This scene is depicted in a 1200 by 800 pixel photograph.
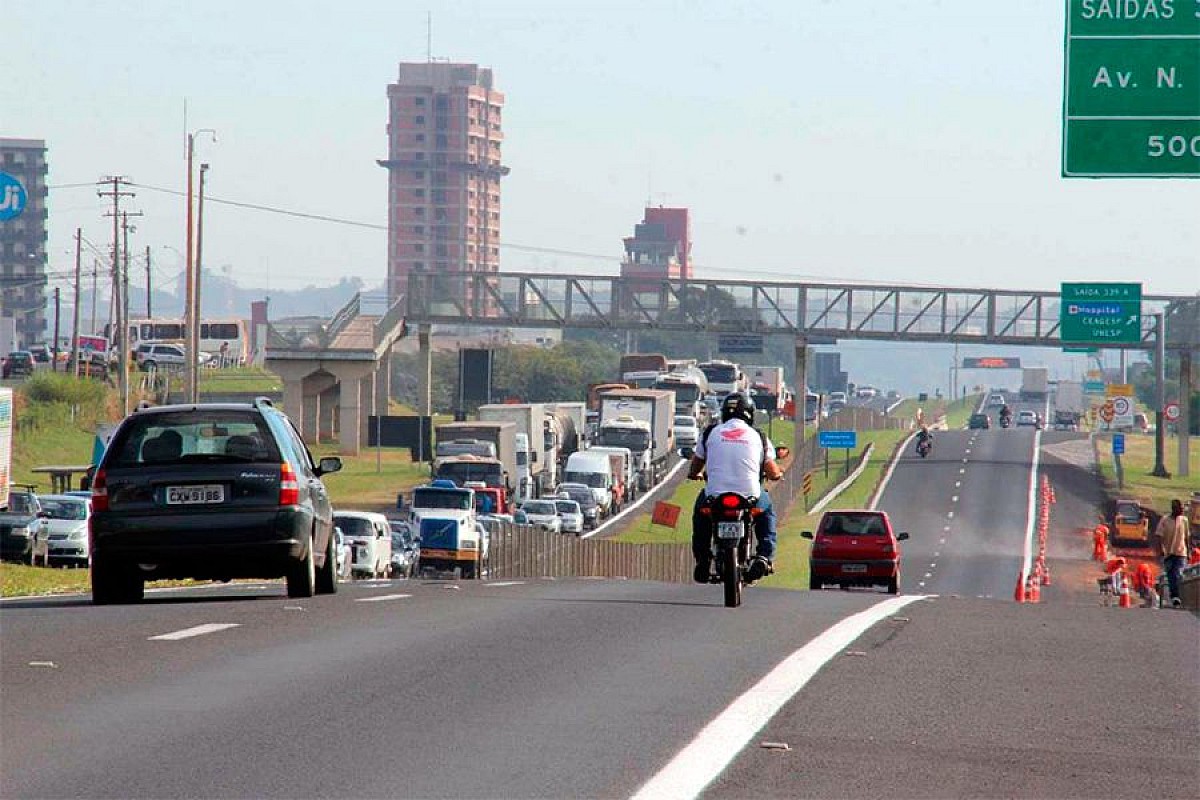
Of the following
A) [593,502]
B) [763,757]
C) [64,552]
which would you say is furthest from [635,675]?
[593,502]

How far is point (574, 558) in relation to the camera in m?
49.6

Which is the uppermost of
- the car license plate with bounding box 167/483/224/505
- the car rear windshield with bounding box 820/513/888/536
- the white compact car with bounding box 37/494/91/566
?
the car license plate with bounding box 167/483/224/505

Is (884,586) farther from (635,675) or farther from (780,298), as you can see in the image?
(780,298)

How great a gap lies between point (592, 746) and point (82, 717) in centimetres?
247

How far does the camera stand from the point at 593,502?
251 feet

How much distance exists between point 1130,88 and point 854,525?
11.4 meters

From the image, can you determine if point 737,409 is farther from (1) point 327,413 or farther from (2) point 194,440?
(1) point 327,413

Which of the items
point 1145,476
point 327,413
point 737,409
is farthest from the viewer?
point 327,413

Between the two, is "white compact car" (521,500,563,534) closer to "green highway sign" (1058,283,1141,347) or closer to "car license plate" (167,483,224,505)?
"green highway sign" (1058,283,1141,347)

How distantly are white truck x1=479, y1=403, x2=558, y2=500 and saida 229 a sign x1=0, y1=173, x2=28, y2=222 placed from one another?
136 ft

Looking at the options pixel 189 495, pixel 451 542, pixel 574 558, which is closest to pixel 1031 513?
pixel 574 558

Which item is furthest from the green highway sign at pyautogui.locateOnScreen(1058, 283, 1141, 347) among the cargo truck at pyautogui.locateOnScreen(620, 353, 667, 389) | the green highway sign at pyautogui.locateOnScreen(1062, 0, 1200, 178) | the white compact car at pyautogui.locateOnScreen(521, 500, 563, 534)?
the green highway sign at pyautogui.locateOnScreen(1062, 0, 1200, 178)

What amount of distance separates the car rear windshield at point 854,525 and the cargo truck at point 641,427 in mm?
54191

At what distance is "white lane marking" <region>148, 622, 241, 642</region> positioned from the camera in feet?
44.6
